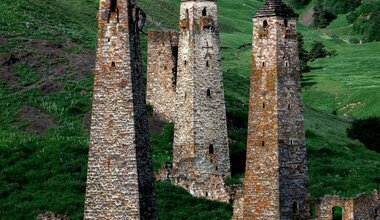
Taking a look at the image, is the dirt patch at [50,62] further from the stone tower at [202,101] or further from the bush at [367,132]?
the bush at [367,132]

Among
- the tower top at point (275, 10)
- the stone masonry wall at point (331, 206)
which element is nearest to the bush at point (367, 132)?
the stone masonry wall at point (331, 206)

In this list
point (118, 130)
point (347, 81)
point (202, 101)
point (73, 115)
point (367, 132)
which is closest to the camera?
point (118, 130)

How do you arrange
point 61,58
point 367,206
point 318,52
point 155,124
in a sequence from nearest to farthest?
1. point 367,206
2. point 155,124
3. point 61,58
4. point 318,52

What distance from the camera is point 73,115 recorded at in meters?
57.2

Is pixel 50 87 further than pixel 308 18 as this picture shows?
No

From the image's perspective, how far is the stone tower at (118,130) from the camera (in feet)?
81.5

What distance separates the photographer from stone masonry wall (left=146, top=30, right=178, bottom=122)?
176 ft

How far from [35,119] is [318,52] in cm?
6211

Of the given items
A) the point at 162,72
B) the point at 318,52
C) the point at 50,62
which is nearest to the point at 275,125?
the point at 162,72

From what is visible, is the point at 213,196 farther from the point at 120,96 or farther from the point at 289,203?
the point at 120,96

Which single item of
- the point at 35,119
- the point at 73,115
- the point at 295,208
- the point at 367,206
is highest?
the point at 295,208

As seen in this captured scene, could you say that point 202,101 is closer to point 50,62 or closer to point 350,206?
point 350,206

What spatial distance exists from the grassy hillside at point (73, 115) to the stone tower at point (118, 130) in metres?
14.3

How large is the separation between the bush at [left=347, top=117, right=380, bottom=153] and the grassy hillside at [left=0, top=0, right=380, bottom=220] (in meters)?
1.18
